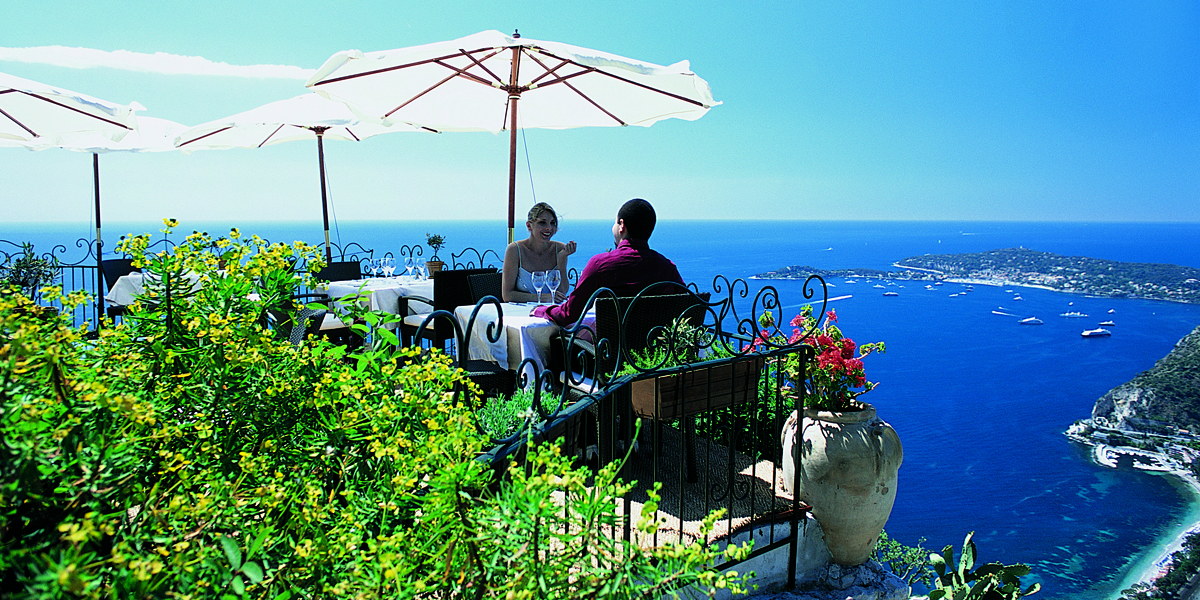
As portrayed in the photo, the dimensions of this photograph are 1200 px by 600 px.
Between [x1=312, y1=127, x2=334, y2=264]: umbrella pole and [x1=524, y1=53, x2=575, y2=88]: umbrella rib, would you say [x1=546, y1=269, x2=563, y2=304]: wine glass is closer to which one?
[x1=524, y1=53, x2=575, y2=88]: umbrella rib

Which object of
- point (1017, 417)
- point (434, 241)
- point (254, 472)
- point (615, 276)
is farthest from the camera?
point (1017, 417)

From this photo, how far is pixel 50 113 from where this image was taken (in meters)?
6.56

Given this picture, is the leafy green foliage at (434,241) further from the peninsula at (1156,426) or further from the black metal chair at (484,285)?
the peninsula at (1156,426)

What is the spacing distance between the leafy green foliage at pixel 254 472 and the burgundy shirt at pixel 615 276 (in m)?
2.58

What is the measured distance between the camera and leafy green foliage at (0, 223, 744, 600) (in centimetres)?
75

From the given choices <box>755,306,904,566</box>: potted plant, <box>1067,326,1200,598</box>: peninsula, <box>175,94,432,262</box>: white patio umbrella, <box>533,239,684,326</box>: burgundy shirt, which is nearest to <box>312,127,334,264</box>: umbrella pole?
<box>175,94,432,262</box>: white patio umbrella

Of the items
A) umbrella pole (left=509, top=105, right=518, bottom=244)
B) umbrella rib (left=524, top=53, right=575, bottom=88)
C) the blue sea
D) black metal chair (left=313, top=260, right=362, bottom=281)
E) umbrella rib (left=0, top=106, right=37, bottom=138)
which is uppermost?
umbrella rib (left=524, top=53, right=575, bottom=88)

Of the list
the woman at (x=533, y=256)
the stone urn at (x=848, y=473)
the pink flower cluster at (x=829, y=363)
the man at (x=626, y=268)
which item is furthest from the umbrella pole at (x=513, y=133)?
the stone urn at (x=848, y=473)

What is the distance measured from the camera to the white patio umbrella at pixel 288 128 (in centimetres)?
752

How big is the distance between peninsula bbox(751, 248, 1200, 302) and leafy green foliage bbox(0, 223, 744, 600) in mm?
69147

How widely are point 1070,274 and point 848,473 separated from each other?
8555 cm

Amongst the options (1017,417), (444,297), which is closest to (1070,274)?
(1017,417)

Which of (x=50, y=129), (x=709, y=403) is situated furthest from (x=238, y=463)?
(x=50, y=129)

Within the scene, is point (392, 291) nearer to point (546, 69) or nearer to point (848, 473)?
point (546, 69)
